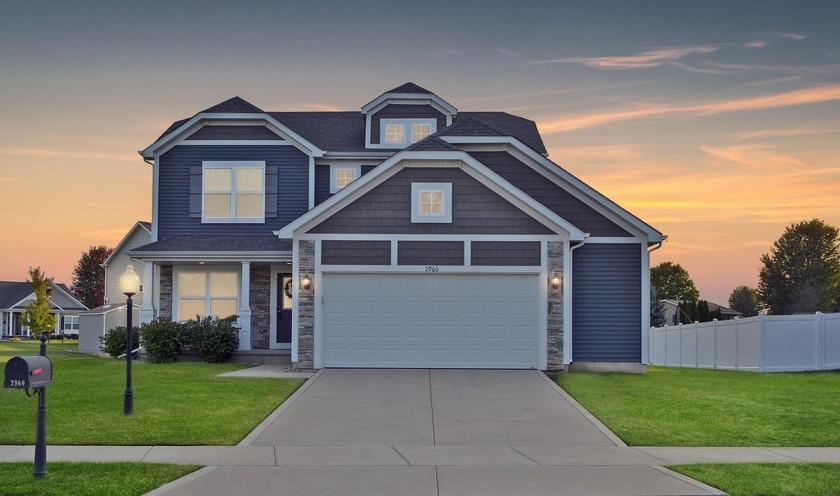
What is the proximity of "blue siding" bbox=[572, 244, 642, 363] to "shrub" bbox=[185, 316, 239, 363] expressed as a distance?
9444mm

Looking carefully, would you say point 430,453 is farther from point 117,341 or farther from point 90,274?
point 90,274

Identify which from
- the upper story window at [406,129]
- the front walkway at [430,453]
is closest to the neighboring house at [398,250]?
the upper story window at [406,129]

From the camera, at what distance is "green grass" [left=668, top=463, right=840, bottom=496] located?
32.1 feet

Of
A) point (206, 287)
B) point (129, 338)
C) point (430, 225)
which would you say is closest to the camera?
point (129, 338)

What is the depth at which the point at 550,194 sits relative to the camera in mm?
22703

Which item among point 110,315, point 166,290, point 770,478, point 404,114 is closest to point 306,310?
point 166,290

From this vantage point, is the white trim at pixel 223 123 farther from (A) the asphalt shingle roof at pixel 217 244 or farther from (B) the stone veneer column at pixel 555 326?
(B) the stone veneer column at pixel 555 326

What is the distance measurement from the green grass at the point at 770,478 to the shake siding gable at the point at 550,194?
38.1 feet

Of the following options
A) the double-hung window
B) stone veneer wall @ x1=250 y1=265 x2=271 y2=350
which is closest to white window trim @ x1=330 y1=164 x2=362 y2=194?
stone veneer wall @ x1=250 y1=265 x2=271 y2=350

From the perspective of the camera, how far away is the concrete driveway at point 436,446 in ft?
32.8

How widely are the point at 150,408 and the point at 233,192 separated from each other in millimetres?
11342

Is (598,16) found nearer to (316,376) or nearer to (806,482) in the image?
(316,376)

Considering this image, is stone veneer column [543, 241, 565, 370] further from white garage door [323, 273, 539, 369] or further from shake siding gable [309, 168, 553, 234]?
shake siding gable [309, 168, 553, 234]

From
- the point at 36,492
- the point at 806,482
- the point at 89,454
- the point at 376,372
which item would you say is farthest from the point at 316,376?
the point at 806,482
